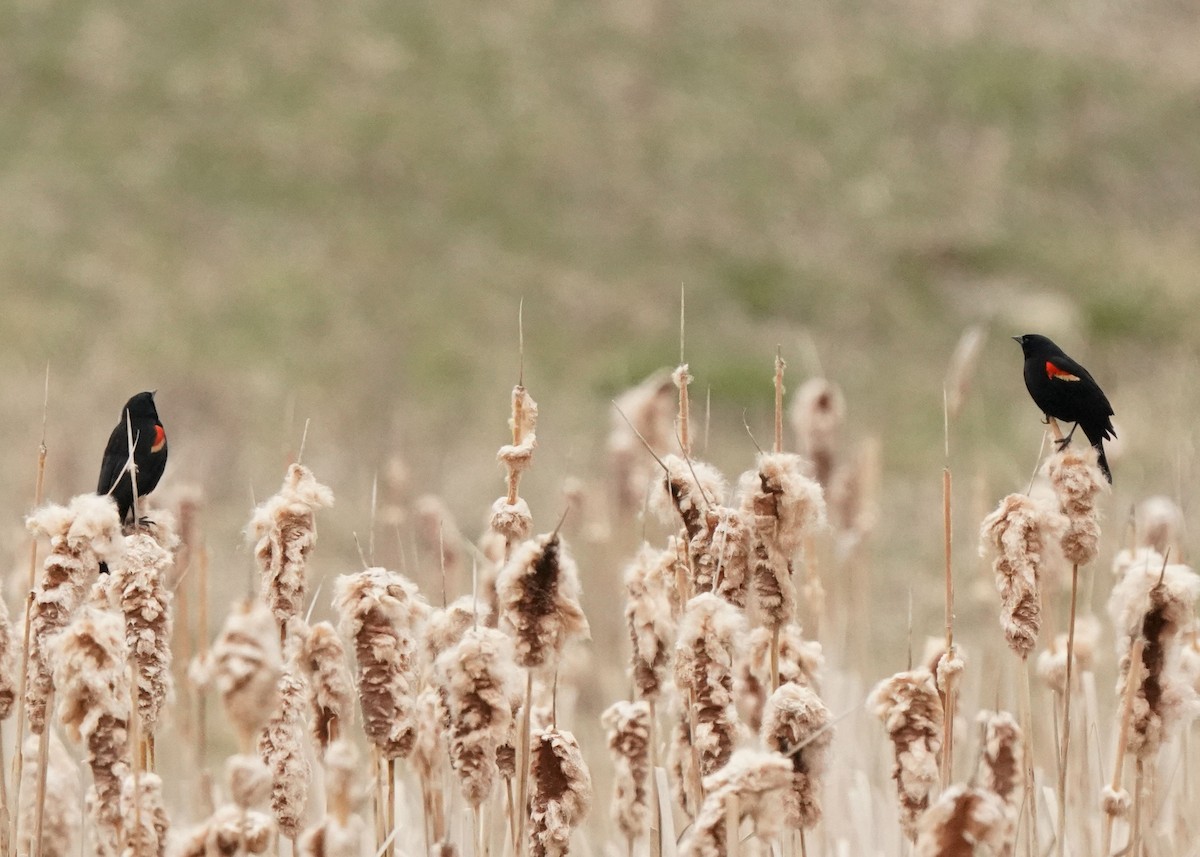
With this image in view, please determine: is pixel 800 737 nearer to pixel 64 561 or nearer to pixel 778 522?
pixel 778 522

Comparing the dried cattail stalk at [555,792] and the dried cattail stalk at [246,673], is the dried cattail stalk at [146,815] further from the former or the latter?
the dried cattail stalk at [555,792]

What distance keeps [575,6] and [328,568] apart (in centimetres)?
1422

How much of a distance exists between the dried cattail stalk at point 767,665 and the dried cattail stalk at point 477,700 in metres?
0.32

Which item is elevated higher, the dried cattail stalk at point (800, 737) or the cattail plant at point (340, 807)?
the dried cattail stalk at point (800, 737)

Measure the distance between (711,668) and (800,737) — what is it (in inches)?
6.2

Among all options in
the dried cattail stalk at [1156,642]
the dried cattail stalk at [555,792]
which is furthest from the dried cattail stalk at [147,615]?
the dried cattail stalk at [1156,642]

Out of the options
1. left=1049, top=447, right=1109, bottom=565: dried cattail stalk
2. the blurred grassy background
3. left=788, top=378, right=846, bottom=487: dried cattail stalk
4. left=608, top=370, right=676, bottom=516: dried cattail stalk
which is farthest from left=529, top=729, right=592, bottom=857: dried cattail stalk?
the blurred grassy background

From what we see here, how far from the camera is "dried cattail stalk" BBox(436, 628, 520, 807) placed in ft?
5.25

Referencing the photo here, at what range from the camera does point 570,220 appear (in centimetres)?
1814

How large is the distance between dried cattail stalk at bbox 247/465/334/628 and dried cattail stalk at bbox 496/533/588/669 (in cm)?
32

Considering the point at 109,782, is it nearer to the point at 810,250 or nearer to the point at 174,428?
the point at 174,428

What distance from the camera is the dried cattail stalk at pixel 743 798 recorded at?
139cm

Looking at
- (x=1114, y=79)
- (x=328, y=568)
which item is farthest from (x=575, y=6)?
(x=328, y=568)

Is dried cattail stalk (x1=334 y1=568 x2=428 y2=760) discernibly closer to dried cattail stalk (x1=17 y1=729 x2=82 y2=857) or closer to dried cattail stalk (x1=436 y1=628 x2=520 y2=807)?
dried cattail stalk (x1=436 y1=628 x2=520 y2=807)
